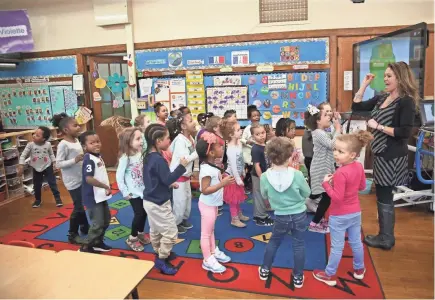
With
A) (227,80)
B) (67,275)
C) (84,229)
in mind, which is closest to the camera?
(67,275)

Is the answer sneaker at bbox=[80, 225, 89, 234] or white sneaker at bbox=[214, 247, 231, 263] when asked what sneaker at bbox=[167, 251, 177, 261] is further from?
sneaker at bbox=[80, 225, 89, 234]

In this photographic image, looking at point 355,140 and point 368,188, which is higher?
point 355,140

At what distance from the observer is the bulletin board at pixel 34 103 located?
5996mm

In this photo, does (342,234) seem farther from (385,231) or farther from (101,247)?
(101,247)

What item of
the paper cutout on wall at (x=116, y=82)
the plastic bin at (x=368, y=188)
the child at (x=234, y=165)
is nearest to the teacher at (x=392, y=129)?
the child at (x=234, y=165)

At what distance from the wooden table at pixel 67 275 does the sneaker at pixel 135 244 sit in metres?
1.24

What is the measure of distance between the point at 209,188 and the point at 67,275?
1068 mm

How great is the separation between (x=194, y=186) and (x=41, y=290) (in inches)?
123

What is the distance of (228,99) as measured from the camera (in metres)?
5.20

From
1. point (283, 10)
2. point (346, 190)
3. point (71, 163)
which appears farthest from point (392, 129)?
point (283, 10)

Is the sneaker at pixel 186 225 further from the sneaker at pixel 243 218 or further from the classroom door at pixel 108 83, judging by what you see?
the classroom door at pixel 108 83

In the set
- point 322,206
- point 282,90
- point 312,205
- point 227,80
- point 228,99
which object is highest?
point 227,80

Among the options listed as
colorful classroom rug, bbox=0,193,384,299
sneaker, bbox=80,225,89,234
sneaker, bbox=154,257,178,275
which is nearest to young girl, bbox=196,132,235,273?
colorful classroom rug, bbox=0,193,384,299

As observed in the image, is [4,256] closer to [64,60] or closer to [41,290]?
Answer: [41,290]
